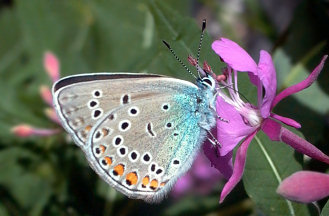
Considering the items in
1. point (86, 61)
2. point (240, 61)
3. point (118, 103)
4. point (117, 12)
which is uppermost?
point (240, 61)

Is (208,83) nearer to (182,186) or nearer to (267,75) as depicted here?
(267,75)

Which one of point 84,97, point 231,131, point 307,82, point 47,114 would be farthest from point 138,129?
point 47,114

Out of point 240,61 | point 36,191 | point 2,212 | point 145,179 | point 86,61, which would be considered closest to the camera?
point 240,61

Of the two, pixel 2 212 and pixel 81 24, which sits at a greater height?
pixel 81 24

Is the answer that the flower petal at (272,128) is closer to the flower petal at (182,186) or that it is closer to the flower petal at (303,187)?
the flower petal at (303,187)

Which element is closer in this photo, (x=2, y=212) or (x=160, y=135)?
(x=160, y=135)

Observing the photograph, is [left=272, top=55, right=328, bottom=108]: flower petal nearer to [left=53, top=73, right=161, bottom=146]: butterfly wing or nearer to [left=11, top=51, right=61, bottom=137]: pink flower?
[left=53, top=73, right=161, bottom=146]: butterfly wing

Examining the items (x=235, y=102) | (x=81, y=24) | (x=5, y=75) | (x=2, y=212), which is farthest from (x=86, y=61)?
(x=235, y=102)

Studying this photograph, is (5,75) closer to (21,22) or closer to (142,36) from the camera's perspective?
(21,22)
